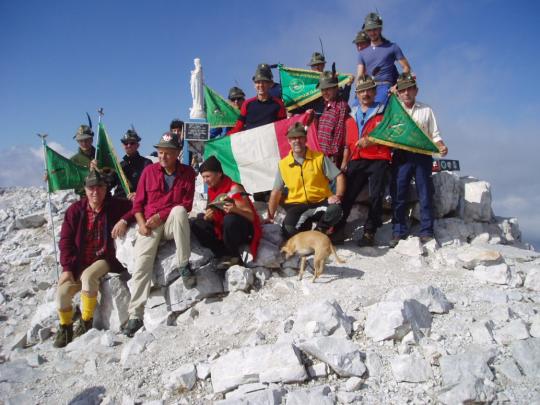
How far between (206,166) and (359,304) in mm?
2895

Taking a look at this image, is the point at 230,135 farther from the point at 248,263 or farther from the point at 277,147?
the point at 248,263

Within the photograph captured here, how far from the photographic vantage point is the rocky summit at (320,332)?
3.68 m

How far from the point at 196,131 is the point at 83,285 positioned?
521cm

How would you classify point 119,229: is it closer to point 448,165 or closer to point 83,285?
point 83,285

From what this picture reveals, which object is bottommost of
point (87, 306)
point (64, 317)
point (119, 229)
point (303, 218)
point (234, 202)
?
point (64, 317)

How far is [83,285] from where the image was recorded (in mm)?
5914

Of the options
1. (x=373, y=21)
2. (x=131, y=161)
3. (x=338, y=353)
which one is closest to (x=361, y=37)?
(x=373, y=21)

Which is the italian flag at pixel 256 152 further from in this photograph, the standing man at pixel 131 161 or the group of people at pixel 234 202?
the standing man at pixel 131 161

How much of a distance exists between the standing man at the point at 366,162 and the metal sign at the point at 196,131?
4.35 meters

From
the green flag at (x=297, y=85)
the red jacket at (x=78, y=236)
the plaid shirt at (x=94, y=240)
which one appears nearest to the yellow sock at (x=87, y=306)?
the red jacket at (x=78, y=236)

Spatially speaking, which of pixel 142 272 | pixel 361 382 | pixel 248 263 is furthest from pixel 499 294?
pixel 142 272

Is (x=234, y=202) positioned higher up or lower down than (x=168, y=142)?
lower down

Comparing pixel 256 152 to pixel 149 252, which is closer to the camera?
pixel 149 252

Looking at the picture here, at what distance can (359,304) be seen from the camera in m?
4.95
